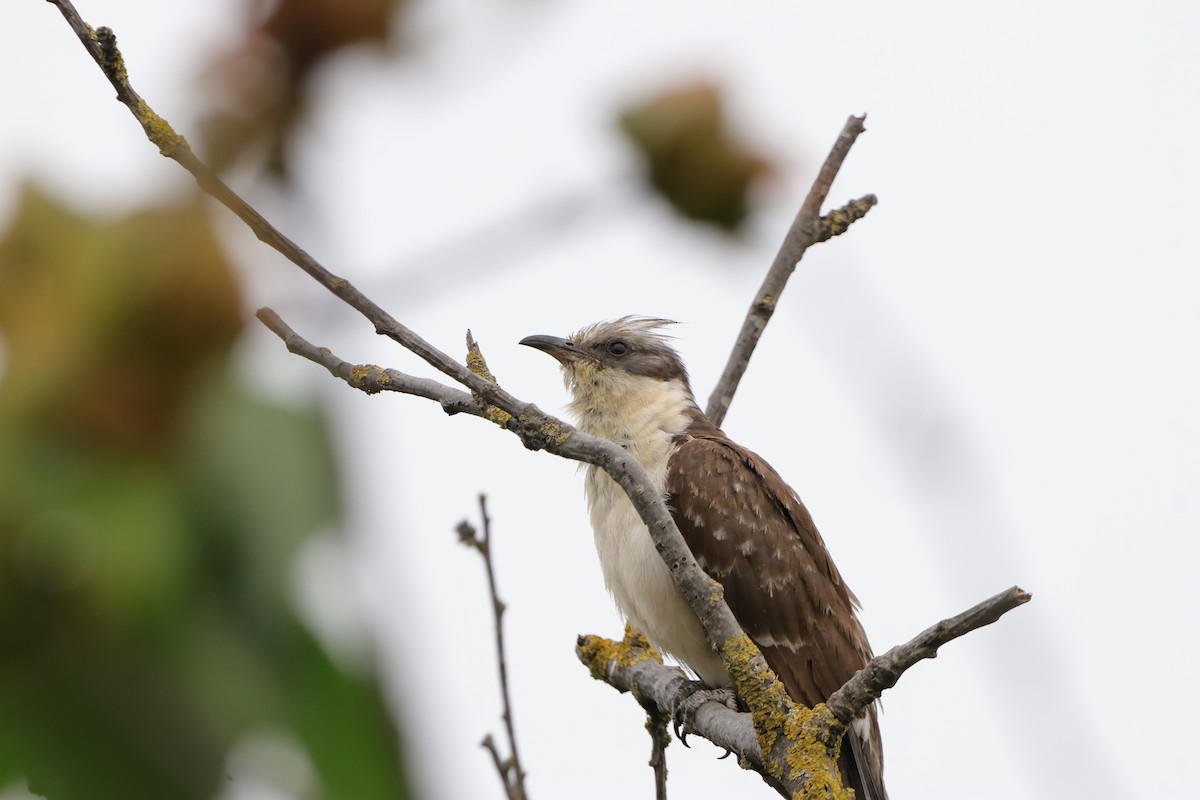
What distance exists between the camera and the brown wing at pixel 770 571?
5391 mm

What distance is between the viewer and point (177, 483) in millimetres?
1229

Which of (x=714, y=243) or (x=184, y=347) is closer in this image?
(x=184, y=347)

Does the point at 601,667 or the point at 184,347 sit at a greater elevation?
the point at 601,667

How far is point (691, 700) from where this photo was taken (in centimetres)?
493

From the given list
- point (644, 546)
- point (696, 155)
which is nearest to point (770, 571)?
point (644, 546)

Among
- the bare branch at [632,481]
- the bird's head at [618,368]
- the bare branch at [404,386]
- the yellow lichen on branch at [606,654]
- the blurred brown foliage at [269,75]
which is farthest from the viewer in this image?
the bird's head at [618,368]

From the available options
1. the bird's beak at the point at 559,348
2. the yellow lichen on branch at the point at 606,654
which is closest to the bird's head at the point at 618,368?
the bird's beak at the point at 559,348

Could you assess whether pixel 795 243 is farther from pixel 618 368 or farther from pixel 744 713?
pixel 744 713

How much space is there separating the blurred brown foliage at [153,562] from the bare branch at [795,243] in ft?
14.3

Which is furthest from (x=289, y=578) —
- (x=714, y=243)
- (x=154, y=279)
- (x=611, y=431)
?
(x=611, y=431)

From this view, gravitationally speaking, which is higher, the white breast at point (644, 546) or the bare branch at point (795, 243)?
the bare branch at point (795, 243)

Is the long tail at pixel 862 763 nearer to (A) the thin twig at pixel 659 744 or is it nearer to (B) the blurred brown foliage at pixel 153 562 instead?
(A) the thin twig at pixel 659 744

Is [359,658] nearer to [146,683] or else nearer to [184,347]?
[146,683]

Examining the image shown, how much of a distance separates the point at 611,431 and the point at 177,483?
5074 millimetres
